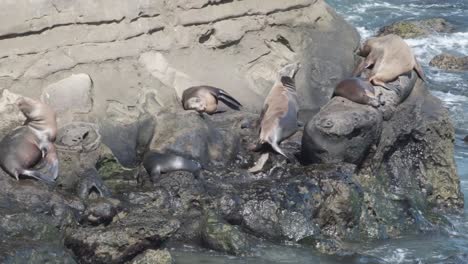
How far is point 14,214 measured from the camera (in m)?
6.98

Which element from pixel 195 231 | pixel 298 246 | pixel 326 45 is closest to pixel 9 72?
pixel 195 231

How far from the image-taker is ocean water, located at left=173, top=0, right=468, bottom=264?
24.5 ft

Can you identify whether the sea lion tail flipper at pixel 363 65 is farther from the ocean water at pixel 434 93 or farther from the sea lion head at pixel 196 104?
the sea lion head at pixel 196 104

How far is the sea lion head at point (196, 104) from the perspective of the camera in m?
8.91

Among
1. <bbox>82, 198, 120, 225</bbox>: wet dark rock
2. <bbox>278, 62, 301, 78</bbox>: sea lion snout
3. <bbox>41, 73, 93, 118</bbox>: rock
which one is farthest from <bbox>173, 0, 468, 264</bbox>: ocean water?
<bbox>278, 62, 301, 78</bbox>: sea lion snout

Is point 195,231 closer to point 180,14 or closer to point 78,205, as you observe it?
point 78,205

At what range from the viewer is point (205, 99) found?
909 cm

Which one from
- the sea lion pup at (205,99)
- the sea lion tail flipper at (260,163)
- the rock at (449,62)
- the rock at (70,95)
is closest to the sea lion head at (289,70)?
the sea lion pup at (205,99)

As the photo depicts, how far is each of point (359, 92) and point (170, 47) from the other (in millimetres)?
2052

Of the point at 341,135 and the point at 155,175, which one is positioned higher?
the point at 341,135

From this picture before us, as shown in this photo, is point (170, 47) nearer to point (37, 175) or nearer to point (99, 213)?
point (37, 175)

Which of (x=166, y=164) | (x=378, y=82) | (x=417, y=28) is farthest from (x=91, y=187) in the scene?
(x=417, y=28)

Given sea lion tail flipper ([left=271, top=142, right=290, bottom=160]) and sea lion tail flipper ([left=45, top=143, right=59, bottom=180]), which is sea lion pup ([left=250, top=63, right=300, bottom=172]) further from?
sea lion tail flipper ([left=45, top=143, right=59, bottom=180])

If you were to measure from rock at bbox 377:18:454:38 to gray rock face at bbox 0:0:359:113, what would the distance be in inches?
326
